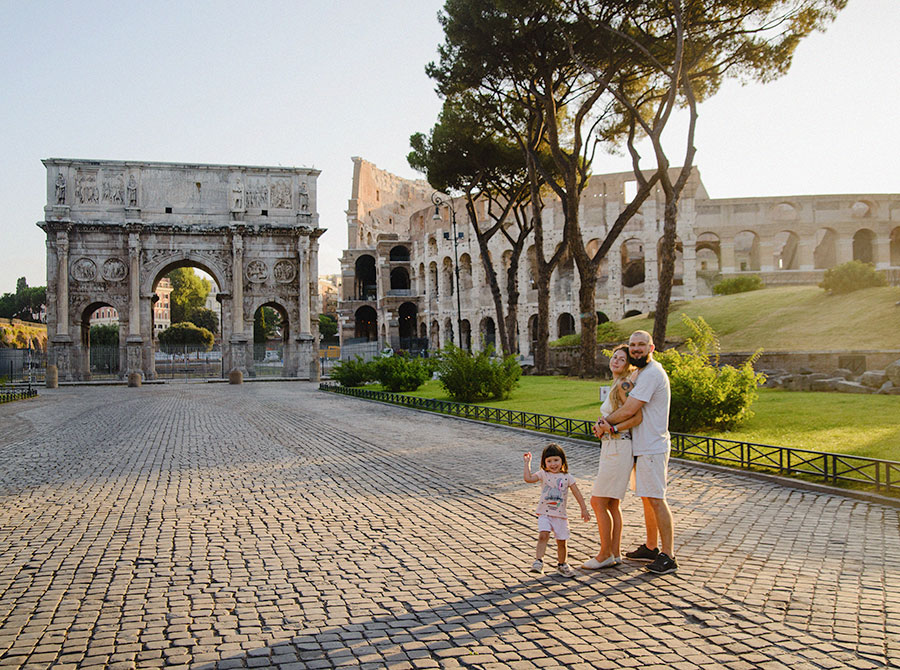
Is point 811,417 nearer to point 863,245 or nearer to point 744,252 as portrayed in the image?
point 863,245

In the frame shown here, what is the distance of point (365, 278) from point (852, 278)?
45199 mm

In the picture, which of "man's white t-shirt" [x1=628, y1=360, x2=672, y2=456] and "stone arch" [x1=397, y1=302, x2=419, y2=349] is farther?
"stone arch" [x1=397, y1=302, x2=419, y2=349]

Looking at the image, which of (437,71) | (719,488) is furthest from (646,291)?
(719,488)

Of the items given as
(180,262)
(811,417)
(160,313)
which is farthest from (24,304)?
(811,417)

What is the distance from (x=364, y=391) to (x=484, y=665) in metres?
19.7

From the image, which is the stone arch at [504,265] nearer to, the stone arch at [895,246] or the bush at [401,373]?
the bush at [401,373]

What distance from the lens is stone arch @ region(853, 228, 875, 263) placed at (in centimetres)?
4106

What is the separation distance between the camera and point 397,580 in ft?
14.6

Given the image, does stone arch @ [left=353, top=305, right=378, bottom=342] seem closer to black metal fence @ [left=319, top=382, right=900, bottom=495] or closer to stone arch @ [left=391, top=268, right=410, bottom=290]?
stone arch @ [left=391, top=268, right=410, bottom=290]

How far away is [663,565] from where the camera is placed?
4.46 metres

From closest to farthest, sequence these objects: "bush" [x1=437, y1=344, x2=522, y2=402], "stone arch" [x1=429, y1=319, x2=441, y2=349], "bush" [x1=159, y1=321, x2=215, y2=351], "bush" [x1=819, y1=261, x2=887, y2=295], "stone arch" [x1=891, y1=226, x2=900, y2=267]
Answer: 1. "bush" [x1=437, y1=344, x2=522, y2=402]
2. "bush" [x1=819, y1=261, x2=887, y2=295]
3. "stone arch" [x1=891, y1=226, x2=900, y2=267]
4. "stone arch" [x1=429, y1=319, x2=441, y2=349]
5. "bush" [x1=159, y1=321, x2=215, y2=351]

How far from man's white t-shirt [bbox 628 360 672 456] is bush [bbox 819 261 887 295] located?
23.9 m

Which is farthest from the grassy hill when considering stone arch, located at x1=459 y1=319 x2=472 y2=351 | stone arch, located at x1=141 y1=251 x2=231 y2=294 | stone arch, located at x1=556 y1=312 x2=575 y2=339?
stone arch, located at x1=141 y1=251 x2=231 y2=294

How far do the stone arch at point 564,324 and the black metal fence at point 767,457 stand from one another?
28.6 metres
